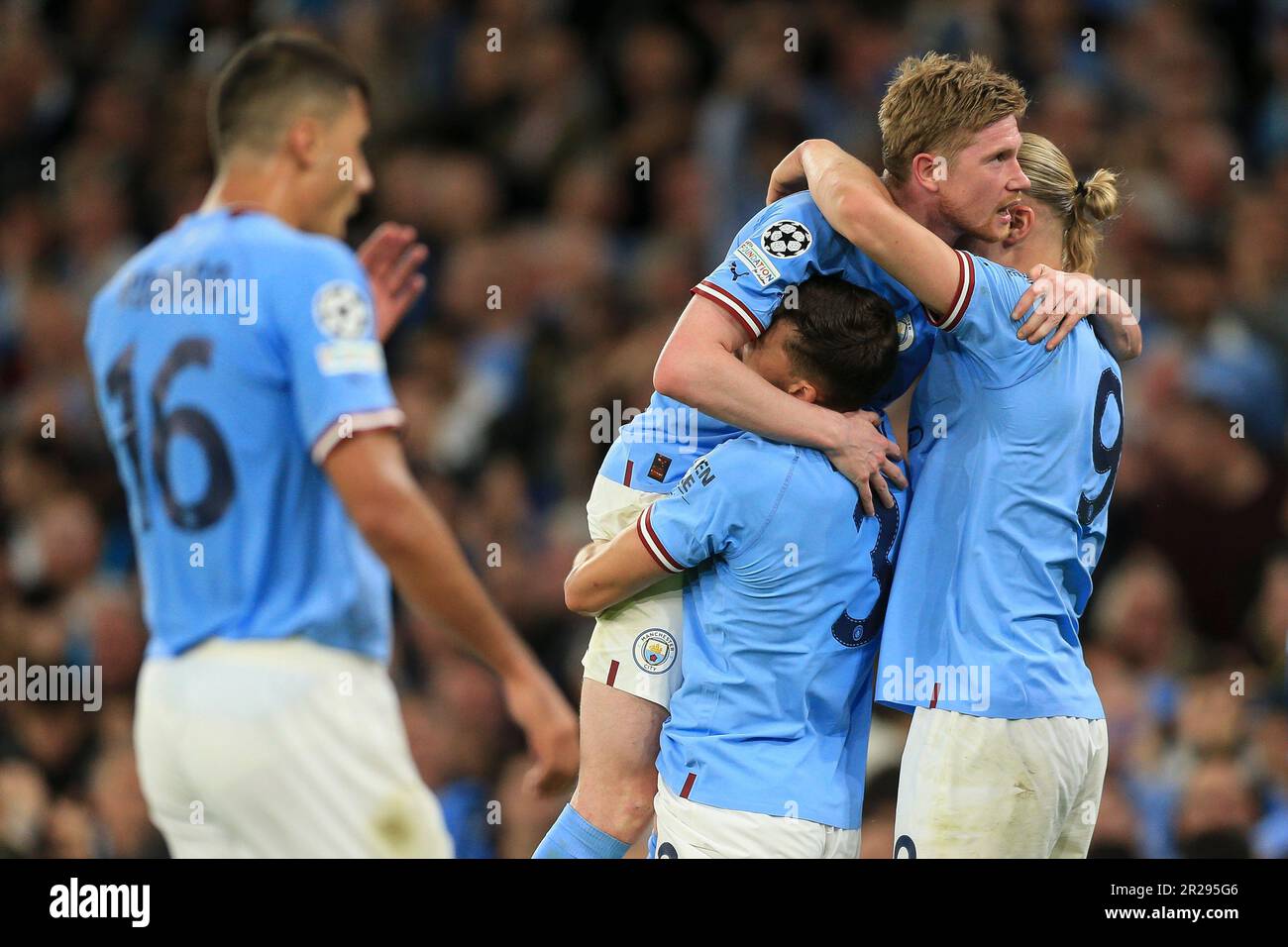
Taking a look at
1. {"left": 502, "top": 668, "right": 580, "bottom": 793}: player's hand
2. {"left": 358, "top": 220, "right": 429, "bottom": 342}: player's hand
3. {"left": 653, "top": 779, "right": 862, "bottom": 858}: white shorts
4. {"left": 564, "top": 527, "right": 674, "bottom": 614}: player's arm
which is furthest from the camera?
{"left": 358, "top": 220, "right": 429, "bottom": 342}: player's hand

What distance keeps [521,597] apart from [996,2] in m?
3.64

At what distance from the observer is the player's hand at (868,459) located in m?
3.30

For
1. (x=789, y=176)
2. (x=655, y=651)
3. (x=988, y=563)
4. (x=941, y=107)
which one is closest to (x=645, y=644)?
(x=655, y=651)

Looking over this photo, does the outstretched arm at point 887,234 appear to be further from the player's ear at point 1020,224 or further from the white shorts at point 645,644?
the white shorts at point 645,644

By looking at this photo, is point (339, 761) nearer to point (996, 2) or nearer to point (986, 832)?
point (986, 832)

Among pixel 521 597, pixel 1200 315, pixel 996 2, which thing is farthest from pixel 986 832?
pixel 996 2

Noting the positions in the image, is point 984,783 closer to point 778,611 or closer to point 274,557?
Answer: point 778,611

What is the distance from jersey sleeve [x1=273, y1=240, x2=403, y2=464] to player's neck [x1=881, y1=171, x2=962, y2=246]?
1.28 meters

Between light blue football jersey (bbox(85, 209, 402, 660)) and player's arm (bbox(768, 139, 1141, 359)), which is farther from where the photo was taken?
player's arm (bbox(768, 139, 1141, 359))

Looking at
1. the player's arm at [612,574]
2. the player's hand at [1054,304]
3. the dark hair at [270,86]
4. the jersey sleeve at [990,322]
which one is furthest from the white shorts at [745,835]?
the dark hair at [270,86]

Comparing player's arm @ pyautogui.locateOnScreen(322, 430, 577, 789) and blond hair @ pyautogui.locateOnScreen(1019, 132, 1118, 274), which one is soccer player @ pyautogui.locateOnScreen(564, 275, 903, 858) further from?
blond hair @ pyautogui.locateOnScreen(1019, 132, 1118, 274)

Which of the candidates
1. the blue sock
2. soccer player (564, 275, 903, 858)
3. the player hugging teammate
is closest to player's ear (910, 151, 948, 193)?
the player hugging teammate

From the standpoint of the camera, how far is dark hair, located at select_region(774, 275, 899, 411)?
335 cm

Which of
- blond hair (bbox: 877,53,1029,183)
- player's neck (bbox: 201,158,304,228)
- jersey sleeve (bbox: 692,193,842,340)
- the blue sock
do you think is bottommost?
the blue sock
